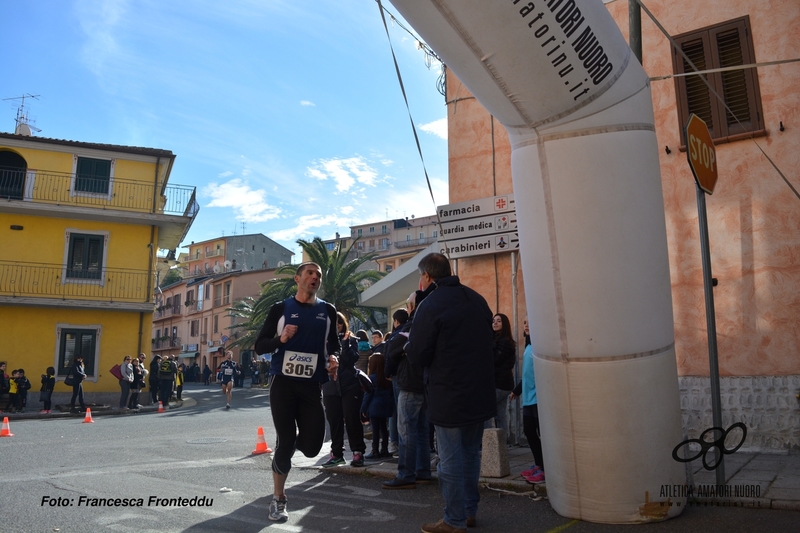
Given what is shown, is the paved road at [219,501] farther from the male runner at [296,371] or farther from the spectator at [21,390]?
the spectator at [21,390]

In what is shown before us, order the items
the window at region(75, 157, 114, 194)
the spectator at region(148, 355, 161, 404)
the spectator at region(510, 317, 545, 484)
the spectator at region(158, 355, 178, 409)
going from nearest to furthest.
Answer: the spectator at region(510, 317, 545, 484), the spectator at region(158, 355, 178, 409), the spectator at region(148, 355, 161, 404), the window at region(75, 157, 114, 194)

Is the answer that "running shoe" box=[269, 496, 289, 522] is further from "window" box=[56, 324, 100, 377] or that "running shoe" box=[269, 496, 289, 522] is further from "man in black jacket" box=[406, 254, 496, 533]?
"window" box=[56, 324, 100, 377]

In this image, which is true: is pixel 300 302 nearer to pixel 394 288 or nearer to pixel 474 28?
pixel 474 28

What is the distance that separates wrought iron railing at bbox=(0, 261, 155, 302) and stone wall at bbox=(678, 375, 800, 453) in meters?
24.7

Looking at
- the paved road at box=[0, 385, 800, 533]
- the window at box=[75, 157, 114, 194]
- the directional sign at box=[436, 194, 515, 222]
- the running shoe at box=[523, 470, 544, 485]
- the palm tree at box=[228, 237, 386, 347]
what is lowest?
the paved road at box=[0, 385, 800, 533]

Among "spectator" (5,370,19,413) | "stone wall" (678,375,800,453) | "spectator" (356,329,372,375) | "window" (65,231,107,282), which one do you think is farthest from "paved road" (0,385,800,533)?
"window" (65,231,107,282)

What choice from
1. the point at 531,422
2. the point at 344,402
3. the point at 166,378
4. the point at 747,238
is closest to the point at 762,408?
the point at 747,238

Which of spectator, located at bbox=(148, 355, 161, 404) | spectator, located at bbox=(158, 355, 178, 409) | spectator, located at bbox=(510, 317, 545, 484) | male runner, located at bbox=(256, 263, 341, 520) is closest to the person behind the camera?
male runner, located at bbox=(256, 263, 341, 520)

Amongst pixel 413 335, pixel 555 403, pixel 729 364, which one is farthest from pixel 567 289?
pixel 729 364

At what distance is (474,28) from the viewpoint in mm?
4070

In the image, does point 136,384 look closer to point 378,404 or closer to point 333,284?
point 333,284

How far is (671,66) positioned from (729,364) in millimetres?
4054

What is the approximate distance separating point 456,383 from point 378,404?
4016 mm

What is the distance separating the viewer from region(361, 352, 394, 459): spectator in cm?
809
